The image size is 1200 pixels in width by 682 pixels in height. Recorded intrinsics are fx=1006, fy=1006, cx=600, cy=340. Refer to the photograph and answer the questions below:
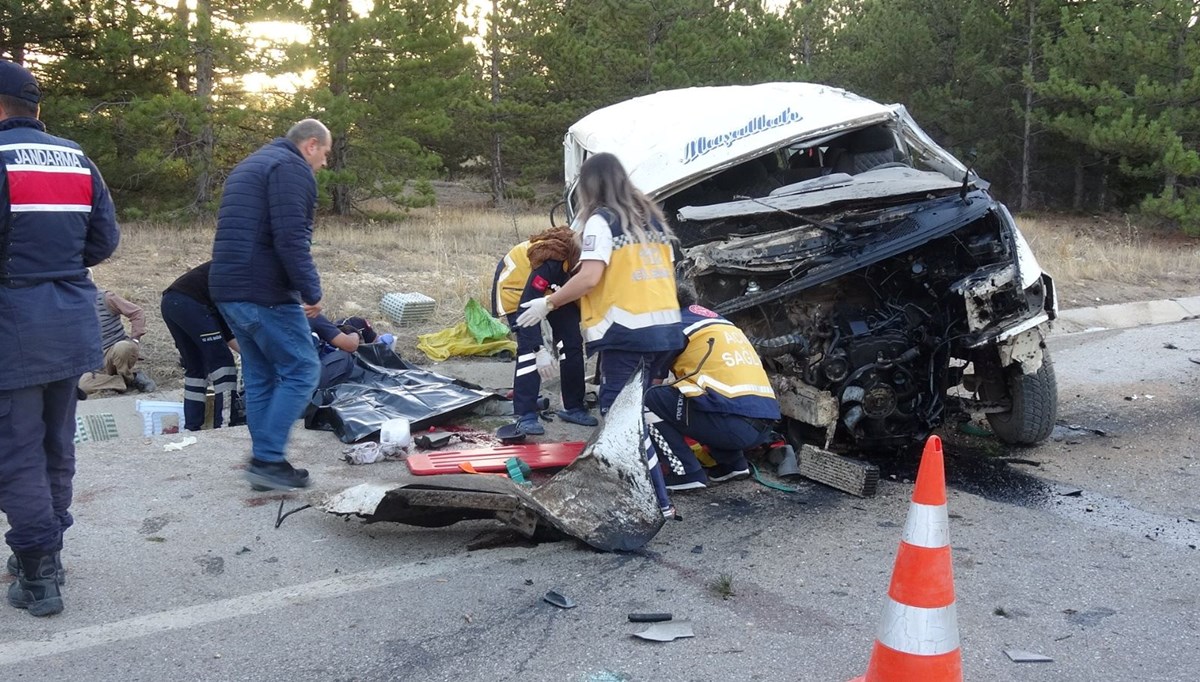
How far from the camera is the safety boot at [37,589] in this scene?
3543 millimetres

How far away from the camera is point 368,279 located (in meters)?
12.1

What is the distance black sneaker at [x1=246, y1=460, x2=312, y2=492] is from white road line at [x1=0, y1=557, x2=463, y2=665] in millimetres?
1110

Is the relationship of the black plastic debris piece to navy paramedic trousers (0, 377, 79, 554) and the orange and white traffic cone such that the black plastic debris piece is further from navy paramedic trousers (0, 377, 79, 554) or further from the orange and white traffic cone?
the orange and white traffic cone

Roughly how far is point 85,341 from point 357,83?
672 inches

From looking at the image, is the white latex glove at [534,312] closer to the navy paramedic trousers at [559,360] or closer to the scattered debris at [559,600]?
the navy paramedic trousers at [559,360]

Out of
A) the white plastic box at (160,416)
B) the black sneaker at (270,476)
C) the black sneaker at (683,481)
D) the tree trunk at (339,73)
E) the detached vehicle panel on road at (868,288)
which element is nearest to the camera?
the black sneaker at (270,476)

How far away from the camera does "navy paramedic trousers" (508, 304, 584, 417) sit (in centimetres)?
636

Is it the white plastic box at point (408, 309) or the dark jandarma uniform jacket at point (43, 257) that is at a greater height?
the dark jandarma uniform jacket at point (43, 257)

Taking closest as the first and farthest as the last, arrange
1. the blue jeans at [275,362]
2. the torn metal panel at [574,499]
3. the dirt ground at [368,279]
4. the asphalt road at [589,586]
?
the asphalt road at [589,586], the torn metal panel at [574,499], the blue jeans at [275,362], the dirt ground at [368,279]

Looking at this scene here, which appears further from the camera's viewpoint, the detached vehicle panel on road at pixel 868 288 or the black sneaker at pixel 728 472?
the detached vehicle panel on road at pixel 868 288

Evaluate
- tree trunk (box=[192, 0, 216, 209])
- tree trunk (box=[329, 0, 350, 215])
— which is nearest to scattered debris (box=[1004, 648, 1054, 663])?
tree trunk (box=[192, 0, 216, 209])

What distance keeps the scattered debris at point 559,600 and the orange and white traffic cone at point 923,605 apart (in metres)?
1.16

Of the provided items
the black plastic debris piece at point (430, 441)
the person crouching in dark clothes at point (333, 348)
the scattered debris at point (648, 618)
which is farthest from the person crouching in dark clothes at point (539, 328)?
the scattered debris at point (648, 618)

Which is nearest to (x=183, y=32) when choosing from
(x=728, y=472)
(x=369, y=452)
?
(x=369, y=452)
